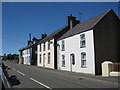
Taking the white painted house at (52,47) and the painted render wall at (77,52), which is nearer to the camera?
the painted render wall at (77,52)

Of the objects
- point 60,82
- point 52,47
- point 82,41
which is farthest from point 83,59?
point 52,47

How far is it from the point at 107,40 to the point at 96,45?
6.80 ft

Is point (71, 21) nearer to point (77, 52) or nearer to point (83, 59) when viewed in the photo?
point (77, 52)

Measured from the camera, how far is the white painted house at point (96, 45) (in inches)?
657

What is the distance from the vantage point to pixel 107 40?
58.4 feet

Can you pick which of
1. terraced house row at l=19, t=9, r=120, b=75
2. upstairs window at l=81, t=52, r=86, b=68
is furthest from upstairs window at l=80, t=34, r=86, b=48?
upstairs window at l=81, t=52, r=86, b=68

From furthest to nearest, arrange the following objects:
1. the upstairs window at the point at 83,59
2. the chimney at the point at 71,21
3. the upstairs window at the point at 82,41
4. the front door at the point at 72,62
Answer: the chimney at the point at 71,21
the front door at the point at 72,62
the upstairs window at the point at 82,41
the upstairs window at the point at 83,59

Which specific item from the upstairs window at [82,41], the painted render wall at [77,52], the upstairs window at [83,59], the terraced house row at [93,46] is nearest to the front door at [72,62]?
the terraced house row at [93,46]

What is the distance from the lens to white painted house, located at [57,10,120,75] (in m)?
16.7

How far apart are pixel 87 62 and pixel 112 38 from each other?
4715 mm

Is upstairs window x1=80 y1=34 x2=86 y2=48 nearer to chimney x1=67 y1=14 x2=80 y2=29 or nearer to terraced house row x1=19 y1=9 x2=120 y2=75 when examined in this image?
terraced house row x1=19 y1=9 x2=120 y2=75

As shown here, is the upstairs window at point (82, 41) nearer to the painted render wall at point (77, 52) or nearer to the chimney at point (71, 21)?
the painted render wall at point (77, 52)

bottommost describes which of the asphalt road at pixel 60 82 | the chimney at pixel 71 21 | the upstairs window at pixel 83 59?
the asphalt road at pixel 60 82

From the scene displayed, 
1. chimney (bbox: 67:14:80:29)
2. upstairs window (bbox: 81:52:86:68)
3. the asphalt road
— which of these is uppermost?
chimney (bbox: 67:14:80:29)
